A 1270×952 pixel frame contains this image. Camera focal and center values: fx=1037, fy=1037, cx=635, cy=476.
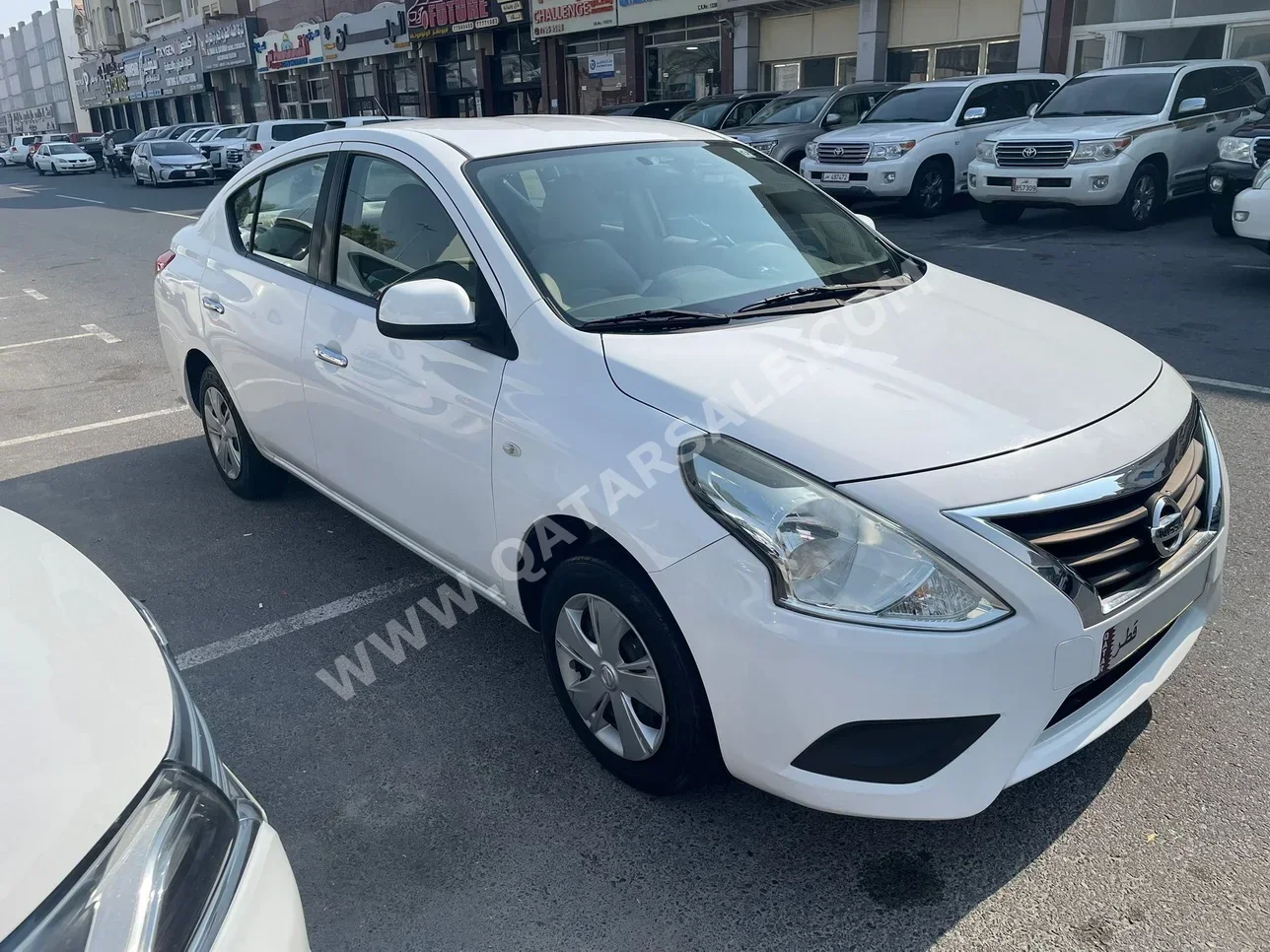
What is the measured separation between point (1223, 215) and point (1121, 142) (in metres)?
1.41

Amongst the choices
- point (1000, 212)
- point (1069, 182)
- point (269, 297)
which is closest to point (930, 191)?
point (1000, 212)

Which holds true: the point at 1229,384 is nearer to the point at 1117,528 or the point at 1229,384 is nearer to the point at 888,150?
the point at 1117,528

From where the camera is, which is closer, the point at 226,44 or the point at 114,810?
the point at 114,810

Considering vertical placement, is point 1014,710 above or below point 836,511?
below

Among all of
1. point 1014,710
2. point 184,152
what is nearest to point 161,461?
point 1014,710

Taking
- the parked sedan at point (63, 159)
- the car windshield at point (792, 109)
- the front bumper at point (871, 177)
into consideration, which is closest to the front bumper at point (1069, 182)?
the front bumper at point (871, 177)

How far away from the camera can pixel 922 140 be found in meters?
14.3

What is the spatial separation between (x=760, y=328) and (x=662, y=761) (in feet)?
4.02

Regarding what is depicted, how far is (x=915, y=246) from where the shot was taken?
A: 1225 centimetres

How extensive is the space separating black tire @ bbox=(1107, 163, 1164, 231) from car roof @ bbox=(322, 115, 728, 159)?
9700 mm

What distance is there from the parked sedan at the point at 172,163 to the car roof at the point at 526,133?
30.7 m

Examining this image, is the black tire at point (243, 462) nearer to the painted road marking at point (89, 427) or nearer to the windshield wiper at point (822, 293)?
the painted road marking at point (89, 427)

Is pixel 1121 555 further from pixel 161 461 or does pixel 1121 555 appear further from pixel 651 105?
pixel 651 105

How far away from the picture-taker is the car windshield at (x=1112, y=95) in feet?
40.8
